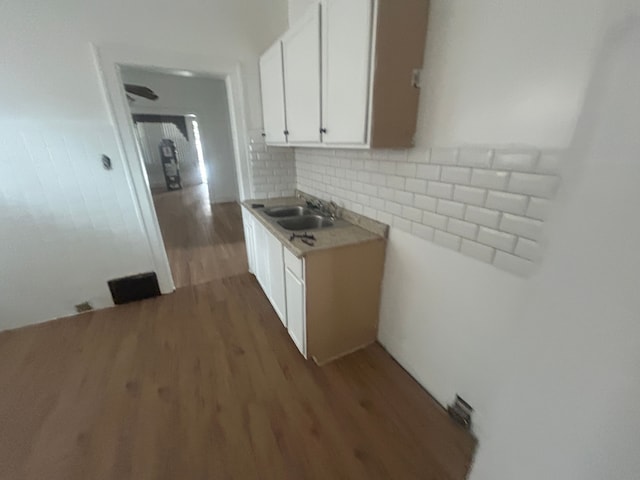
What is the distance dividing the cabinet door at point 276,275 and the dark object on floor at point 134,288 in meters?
1.18

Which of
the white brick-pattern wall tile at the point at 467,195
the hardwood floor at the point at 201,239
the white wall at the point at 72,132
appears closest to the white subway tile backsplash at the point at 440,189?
the white brick-pattern wall tile at the point at 467,195

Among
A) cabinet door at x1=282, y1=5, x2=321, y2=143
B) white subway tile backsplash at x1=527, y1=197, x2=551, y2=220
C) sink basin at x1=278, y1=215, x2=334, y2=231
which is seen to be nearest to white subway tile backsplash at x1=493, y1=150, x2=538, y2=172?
white subway tile backsplash at x1=527, y1=197, x2=551, y2=220

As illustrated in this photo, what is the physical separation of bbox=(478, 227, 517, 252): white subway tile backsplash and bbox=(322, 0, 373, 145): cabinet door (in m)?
0.68

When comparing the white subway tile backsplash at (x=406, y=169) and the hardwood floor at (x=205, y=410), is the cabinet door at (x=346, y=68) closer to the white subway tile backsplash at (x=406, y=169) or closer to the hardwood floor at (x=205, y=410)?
the white subway tile backsplash at (x=406, y=169)

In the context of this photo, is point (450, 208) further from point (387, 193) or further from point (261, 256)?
point (261, 256)

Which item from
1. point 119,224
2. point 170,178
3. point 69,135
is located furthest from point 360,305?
point 170,178

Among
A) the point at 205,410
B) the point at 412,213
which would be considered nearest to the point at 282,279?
the point at 205,410

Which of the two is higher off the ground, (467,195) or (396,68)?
(396,68)

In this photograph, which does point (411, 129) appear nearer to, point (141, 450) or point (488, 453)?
point (488, 453)

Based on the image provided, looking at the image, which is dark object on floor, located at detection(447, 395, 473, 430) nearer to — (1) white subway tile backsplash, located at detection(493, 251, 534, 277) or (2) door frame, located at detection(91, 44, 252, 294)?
(1) white subway tile backsplash, located at detection(493, 251, 534, 277)

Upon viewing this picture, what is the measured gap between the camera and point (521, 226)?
102 centimetres

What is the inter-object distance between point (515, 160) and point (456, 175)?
9.5 inches

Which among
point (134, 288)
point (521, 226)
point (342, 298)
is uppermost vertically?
point (521, 226)

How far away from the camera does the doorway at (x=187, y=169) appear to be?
3395 millimetres
